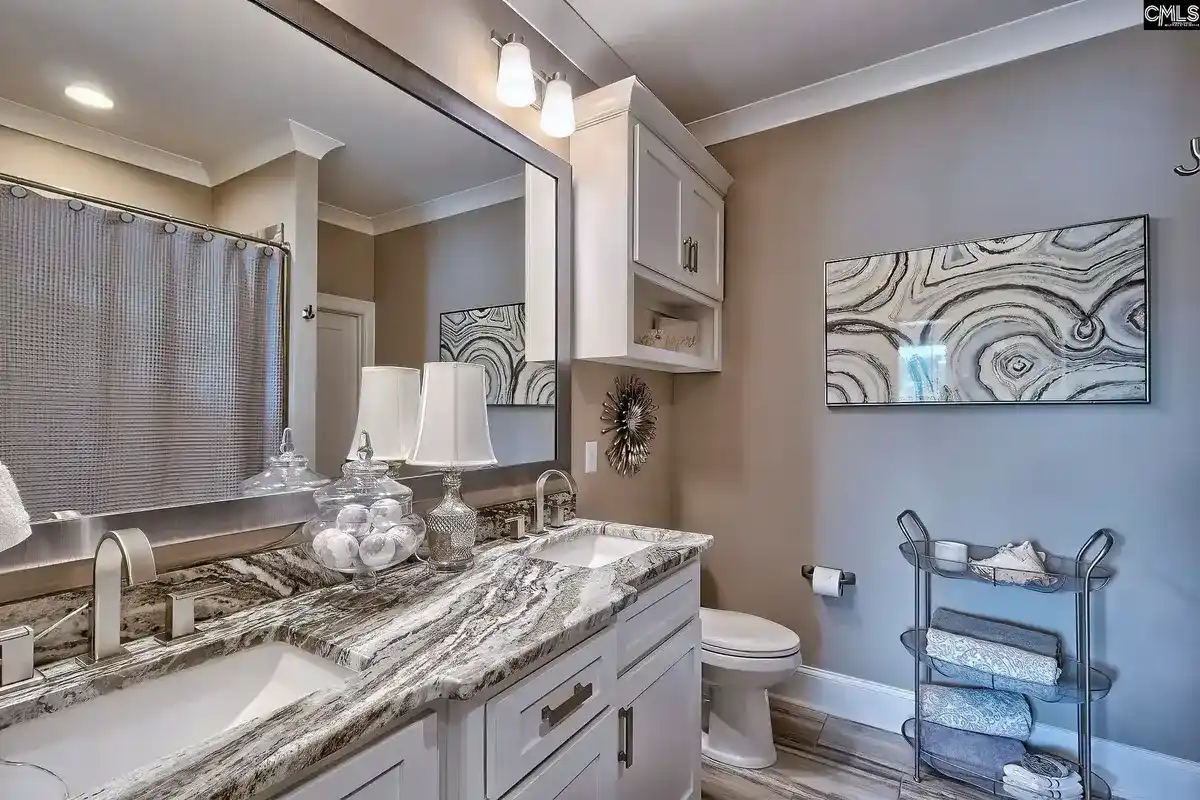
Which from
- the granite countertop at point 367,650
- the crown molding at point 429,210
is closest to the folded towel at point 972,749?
the granite countertop at point 367,650

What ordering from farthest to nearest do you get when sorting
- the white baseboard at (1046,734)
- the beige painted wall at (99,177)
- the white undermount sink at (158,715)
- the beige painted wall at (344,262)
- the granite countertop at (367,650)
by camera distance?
the white baseboard at (1046,734), the beige painted wall at (344,262), the beige painted wall at (99,177), the white undermount sink at (158,715), the granite countertop at (367,650)

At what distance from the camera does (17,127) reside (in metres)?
0.86

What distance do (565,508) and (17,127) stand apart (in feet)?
5.07

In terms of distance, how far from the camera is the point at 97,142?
3.11 feet

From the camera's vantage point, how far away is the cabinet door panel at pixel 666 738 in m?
1.37

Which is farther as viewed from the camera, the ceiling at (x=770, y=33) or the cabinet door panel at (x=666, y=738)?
the ceiling at (x=770, y=33)

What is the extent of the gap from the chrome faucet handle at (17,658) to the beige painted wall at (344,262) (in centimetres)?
76

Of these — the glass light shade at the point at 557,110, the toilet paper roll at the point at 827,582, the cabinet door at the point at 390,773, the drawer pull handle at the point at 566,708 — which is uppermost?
the glass light shade at the point at 557,110

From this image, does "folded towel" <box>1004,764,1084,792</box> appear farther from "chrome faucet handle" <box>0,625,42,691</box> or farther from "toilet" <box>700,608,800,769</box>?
"chrome faucet handle" <box>0,625,42,691</box>

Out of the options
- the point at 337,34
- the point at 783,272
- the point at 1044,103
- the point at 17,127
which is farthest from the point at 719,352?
the point at 17,127

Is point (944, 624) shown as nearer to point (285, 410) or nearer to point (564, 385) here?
point (564, 385)

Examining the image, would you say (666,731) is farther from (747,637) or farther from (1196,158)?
(1196,158)

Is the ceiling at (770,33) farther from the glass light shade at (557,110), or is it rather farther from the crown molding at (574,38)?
the glass light shade at (557,110)

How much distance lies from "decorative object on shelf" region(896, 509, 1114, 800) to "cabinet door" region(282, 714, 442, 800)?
179 centimetres
